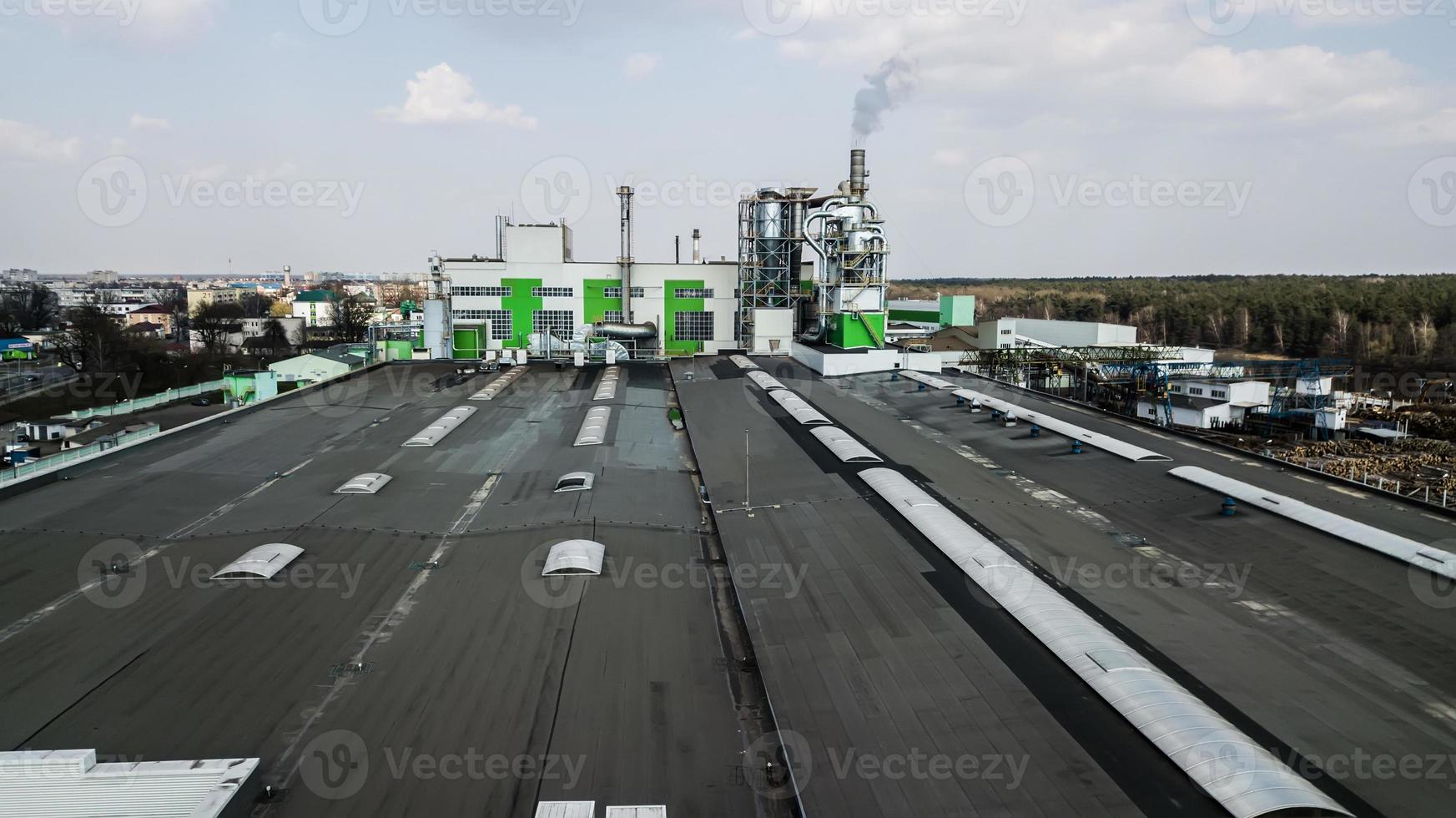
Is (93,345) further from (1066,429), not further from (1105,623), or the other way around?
(1105,623)

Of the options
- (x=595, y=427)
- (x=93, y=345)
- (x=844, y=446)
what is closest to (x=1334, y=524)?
(x=844, y=446)

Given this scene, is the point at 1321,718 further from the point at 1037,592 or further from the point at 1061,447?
the point at 1061,447

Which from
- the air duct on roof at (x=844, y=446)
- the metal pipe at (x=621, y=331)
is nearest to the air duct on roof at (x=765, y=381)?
the air duct on roof at (x=844, y=446)

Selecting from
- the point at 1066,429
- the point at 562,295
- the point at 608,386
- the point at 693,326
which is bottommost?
the point at 1066,429

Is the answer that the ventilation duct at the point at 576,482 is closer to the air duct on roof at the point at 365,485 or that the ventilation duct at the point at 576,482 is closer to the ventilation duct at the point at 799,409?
the air duct on roof at the point at 365,485

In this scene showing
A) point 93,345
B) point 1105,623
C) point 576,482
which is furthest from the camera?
point 93,345

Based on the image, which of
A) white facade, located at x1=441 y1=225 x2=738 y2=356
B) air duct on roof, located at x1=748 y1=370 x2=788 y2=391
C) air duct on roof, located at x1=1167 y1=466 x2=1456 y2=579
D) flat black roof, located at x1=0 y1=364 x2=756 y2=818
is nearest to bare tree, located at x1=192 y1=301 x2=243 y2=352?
white facade, located at x1=441 y1=225 x2=738 y2=356

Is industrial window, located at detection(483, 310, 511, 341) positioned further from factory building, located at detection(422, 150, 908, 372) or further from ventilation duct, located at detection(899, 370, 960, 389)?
ventilation duct, located at detection(899, 370, 960, 389)
